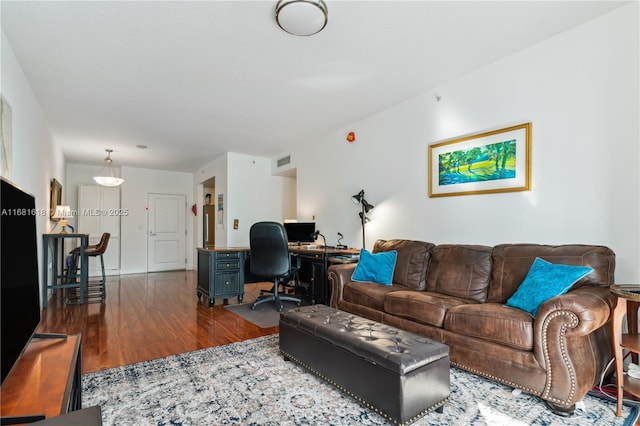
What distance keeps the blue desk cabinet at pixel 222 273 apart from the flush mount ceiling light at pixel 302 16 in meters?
3.02

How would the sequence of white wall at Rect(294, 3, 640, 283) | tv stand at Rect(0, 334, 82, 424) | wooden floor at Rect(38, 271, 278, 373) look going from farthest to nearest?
wooden floor at Rect(38, 271, 278, 373), white wall at Rect(294, 3, 640, 283), tv stand at Rect(0, 334, 82, 424)

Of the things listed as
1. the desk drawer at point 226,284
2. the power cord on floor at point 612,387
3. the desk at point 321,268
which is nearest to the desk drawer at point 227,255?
the desk drawer at point 226,284

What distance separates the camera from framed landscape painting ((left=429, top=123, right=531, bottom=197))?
294 centimetres

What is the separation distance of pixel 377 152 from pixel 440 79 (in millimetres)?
1240

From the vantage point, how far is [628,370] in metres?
2.11

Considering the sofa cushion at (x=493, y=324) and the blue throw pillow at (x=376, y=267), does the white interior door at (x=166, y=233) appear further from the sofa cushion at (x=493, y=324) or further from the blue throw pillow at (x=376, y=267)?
the sofa cushion at (x=493, y=324)

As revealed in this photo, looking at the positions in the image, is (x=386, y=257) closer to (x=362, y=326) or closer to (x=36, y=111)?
(x=362, y=326)

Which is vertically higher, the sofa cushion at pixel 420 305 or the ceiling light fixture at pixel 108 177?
the ceiling light fixture at pixel 108 177

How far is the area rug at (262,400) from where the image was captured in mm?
1833

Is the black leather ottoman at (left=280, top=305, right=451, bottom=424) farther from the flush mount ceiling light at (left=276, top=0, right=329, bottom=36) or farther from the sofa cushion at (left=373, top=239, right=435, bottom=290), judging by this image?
the flush mount ceiling light at (left=276, top=0, right=329, bottom=36)

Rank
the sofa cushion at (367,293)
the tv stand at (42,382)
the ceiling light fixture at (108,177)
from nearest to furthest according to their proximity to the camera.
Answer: the tv stand at (42,382) < the sofa cushion at (367,293) < the ceiling light fixture at (108,177)

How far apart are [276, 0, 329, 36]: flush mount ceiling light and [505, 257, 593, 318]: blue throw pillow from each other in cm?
237

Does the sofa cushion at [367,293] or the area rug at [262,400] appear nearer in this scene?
the area rug at [262,400]

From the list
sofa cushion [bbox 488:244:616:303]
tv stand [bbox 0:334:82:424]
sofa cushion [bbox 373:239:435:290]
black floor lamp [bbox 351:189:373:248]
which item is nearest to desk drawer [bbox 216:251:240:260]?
black floor lamp [bbox 351:189:373:248]
